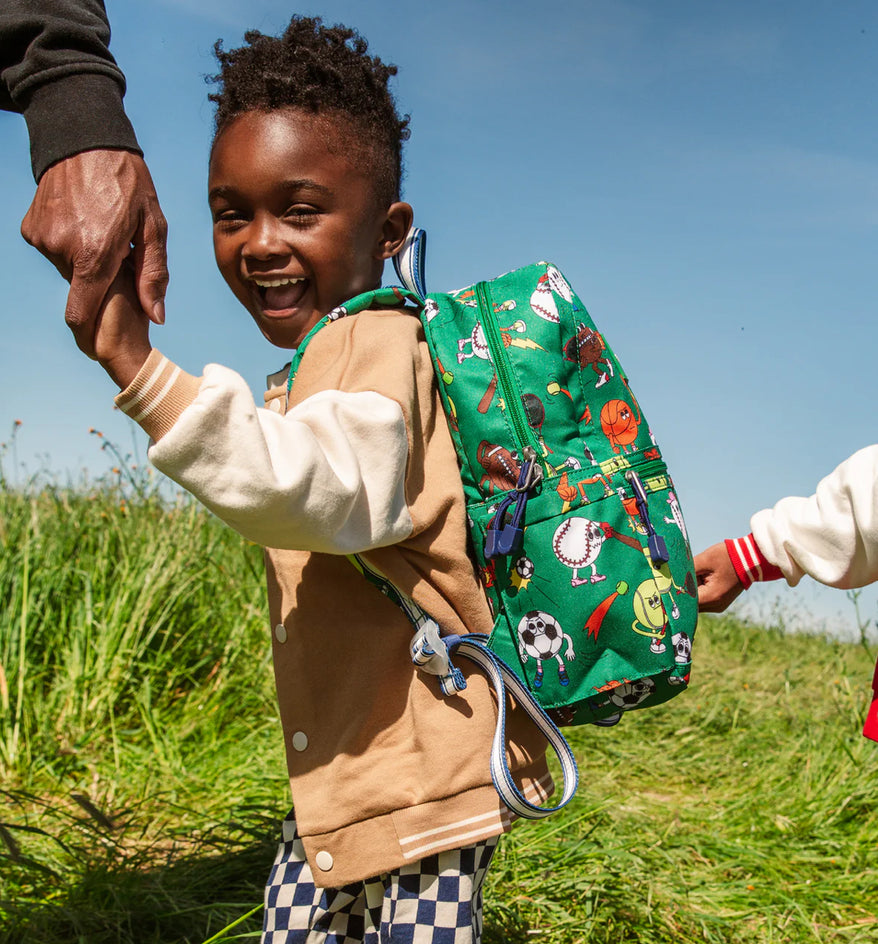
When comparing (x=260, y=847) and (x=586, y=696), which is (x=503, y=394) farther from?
(x=260, y=847)

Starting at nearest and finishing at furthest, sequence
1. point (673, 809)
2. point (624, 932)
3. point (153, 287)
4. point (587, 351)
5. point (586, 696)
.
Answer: point (153, 287) → point (586, 696) → point (587, 351) → point (624, 932) → point (673, 809)

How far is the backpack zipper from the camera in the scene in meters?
1.72

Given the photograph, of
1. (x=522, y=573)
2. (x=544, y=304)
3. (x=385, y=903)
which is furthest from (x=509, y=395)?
(x=385, y=903)

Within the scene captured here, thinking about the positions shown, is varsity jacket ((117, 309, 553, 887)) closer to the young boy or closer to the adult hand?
the young boy

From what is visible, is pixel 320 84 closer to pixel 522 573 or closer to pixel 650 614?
pixel 522 573

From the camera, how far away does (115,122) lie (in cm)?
151

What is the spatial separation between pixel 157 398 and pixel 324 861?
34.8 inches

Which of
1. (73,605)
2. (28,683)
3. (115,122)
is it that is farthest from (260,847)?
(115,122)

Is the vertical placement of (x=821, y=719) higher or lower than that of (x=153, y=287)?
lower

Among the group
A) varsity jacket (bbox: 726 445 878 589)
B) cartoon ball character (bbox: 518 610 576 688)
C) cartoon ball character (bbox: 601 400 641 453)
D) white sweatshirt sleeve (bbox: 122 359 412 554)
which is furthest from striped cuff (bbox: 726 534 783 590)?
white sweatshirt sleeve (bbox: 122 359 412 554)

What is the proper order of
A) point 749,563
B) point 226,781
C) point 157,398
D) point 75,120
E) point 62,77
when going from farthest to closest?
point 226,781
point 749,563
point 62,77
point 75,120
point 157,398

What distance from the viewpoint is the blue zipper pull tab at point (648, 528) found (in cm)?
174

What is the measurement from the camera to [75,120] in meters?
1.50

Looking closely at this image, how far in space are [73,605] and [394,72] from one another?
315cm
